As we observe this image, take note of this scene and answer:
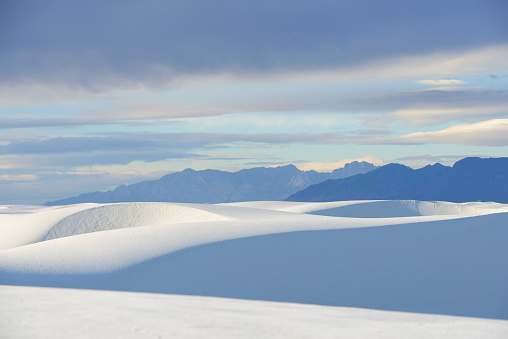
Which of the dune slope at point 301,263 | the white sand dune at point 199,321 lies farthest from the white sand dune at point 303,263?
the white sand dune at point 199,321

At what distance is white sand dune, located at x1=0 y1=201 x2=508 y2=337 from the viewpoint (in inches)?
639

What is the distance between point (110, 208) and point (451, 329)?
33.3 m

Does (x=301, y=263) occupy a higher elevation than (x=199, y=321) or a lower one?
lower

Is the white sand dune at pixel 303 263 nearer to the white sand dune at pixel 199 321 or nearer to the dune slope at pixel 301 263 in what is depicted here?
the dune slope at pixel 301 263

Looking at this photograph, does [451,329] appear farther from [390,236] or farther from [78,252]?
[78,252]

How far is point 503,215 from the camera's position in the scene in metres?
25.1

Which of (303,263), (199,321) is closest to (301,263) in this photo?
(303,263)

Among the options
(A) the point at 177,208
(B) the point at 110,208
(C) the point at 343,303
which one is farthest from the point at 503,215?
(B) the point at 110,208

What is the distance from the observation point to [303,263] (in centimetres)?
1792

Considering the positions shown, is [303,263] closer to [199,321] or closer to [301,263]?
[301,263]

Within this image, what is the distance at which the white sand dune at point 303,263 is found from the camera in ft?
53.2

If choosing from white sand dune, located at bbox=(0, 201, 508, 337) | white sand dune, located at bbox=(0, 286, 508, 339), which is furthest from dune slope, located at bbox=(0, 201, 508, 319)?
white sand dune, located at bbox=(0, 286, 508, 339)

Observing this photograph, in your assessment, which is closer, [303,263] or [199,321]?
[199,321]

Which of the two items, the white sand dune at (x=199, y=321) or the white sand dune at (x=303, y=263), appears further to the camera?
the white sand dune at (x=303, y=263)
